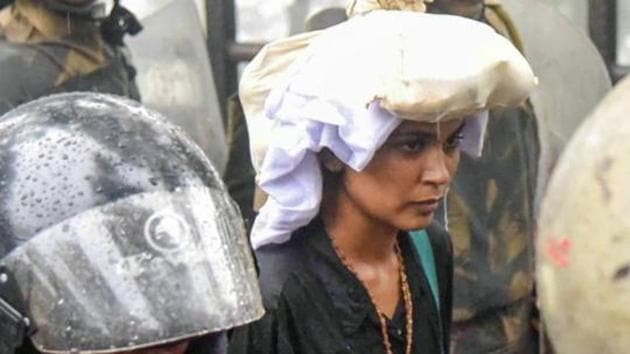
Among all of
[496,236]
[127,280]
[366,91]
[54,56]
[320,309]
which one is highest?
[127,280]

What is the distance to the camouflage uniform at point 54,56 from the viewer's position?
5875mm

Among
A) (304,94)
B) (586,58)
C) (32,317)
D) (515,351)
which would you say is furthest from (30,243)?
(586,58)

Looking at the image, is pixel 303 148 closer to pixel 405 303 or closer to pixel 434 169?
pixel 434 169

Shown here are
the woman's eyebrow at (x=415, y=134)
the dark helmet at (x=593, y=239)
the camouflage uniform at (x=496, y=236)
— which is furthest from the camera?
the camouflage uniform at (x=496, y=236)

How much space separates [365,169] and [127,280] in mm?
1124

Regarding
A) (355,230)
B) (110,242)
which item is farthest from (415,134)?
(110,242)

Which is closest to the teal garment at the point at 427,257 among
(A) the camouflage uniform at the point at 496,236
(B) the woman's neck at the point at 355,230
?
Answer: (B) the woman's neck at the point at 355,230

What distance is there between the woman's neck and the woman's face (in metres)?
0.03

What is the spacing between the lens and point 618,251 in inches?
92.1

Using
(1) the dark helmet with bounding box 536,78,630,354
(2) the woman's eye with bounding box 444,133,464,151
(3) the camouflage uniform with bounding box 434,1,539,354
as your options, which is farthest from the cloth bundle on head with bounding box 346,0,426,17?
(1) the dark helmet with bounding box 536,78,630,354

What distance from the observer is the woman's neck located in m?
4.36

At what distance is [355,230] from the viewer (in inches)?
172

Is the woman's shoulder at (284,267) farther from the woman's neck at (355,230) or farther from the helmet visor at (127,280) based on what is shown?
the helmet visor at (127,280)

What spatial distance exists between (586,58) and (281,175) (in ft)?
7.24
